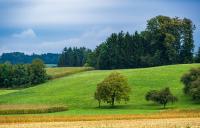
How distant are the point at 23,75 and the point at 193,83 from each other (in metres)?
67.9

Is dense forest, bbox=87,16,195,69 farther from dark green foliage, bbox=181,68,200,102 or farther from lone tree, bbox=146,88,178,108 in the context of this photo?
lone tree, bbox=146,88,178,108

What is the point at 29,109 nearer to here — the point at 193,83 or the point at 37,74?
the point at 193,83

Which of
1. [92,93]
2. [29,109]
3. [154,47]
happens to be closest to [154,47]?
[154,47]

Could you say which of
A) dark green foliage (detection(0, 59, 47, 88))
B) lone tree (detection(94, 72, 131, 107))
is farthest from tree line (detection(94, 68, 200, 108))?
dark green foliage (detection(0, 59, 47, 88))

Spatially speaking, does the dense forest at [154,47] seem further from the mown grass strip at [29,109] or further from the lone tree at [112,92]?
the mown grass strip at [29,109]

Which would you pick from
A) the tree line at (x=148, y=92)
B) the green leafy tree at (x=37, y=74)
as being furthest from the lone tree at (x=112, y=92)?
the green leafy tree at (x=37, y=74)

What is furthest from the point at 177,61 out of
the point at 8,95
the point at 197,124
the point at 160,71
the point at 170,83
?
the point at 197,124

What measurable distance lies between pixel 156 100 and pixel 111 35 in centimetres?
8736

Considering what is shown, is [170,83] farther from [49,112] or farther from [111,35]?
[111,35]

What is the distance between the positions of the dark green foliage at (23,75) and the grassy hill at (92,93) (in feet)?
63.0

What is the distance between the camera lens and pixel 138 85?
414ft

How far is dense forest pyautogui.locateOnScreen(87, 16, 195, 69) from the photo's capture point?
17488 cm

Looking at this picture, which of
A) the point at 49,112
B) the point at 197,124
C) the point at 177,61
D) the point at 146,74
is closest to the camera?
the point at 197,124

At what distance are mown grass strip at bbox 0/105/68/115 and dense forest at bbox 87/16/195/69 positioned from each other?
73.9m
